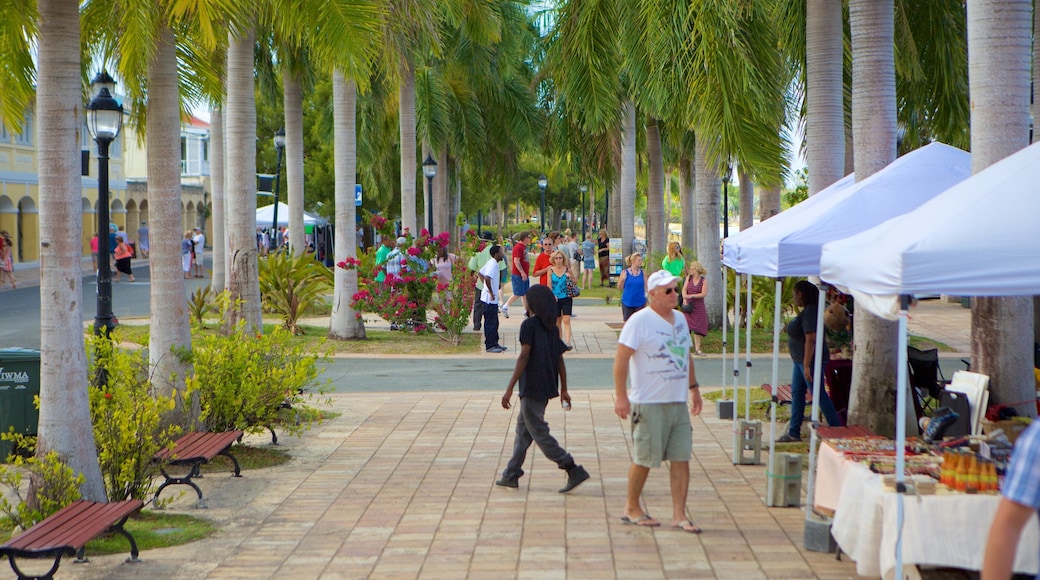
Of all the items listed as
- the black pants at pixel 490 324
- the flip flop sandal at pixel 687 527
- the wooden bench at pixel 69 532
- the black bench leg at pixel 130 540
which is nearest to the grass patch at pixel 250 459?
the wooden bench at pixel 69 532

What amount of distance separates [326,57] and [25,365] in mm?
3716

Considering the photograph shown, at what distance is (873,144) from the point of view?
986 centimetres

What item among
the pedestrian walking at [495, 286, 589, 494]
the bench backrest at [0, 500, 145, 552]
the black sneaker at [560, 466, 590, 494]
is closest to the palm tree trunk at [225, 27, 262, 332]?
the pedestrian walking at [495, 286, 589, 494]

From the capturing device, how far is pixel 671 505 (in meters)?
8.28

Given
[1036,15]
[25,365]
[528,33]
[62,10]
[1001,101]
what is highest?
[528,33]

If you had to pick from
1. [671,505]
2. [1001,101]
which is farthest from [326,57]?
[1001,101]

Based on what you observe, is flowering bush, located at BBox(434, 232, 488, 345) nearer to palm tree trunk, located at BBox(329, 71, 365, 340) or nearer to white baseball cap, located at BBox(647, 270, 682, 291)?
palm tree trunk, located at BBox(329, 71, 365, 340)

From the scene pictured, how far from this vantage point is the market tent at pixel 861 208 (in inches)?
328

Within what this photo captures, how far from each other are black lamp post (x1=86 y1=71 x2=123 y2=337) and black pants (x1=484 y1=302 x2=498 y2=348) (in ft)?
24.6

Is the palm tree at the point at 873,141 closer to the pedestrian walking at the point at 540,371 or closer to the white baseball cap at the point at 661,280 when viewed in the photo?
the pedestrian walking at the point at 540,371

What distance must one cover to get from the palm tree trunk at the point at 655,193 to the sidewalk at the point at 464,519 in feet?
53.4

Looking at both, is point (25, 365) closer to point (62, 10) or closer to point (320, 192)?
point (62, 10)

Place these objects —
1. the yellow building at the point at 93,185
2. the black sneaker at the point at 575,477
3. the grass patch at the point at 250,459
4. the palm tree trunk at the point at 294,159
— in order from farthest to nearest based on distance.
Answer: the yellow building at the point at 93,185 < the palm tree trunk at the point at 294,159 < the grass patch at the point at 250,459 < the black sneaker at the point at 575,477

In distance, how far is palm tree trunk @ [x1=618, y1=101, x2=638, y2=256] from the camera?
29.3m
